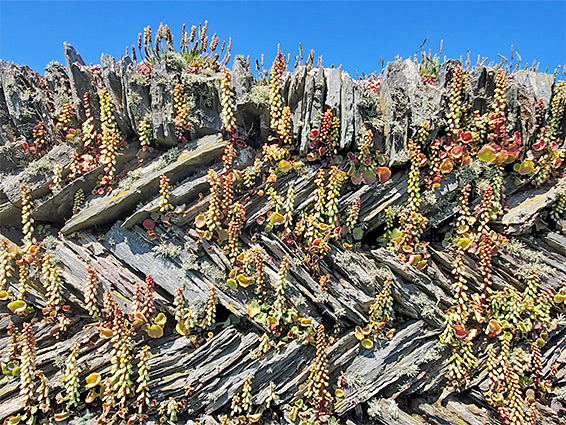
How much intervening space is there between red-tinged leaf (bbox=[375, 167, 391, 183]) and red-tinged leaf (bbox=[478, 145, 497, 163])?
1.55 meters

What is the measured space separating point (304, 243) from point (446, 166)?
2726 millimetres

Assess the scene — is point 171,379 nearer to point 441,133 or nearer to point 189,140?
point 189,140

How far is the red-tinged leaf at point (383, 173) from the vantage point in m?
6.27

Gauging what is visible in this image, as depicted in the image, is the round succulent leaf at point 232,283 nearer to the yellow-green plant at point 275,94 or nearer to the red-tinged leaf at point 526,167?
the yellow-green plant at point 275,94

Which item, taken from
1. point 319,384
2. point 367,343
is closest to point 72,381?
point 319,384

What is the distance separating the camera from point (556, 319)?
21.0 ft

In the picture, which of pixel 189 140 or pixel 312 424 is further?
pixel 189 140

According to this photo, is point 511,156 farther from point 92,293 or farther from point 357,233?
point 92,293

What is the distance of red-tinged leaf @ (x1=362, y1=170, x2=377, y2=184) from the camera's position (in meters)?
6.37

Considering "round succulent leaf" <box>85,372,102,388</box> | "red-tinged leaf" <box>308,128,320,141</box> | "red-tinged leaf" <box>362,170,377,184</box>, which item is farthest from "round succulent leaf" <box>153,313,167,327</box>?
"red-tinged leaf" <box>362,170,377,184</box>

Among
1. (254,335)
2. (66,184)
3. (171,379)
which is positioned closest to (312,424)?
(254,335)

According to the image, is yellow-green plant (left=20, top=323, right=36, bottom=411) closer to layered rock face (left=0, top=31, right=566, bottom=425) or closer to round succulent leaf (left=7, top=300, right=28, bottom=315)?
layered rock face (left=0, top=31, right=566, bottom=425)

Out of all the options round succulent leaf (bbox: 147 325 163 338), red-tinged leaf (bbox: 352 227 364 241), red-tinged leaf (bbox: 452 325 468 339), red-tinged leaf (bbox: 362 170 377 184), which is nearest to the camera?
round succulent leaf (bbox: 147 325 163 338)

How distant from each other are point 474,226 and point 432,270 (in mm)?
1077
